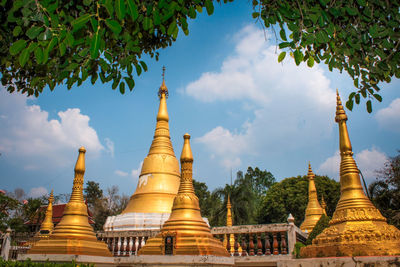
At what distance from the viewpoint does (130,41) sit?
3797 mm

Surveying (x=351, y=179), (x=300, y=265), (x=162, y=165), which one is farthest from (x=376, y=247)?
(x=162, y=165)

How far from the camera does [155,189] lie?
18.4 metres

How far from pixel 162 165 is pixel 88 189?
36186 millimetres

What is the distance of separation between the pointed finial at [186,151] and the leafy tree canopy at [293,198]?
2895 cm

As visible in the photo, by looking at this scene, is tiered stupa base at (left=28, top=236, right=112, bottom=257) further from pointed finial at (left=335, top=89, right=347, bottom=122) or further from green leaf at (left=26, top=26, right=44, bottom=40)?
green leaf at (left=26, top=26, right=44, bottom=40)

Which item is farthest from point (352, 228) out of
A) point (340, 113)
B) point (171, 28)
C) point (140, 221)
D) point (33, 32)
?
point (140, 221)

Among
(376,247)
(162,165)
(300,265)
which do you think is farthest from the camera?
(162,165)

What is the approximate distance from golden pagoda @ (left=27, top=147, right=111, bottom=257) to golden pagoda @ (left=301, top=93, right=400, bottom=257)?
6740 mm

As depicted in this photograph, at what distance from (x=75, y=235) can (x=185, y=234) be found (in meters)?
3.76

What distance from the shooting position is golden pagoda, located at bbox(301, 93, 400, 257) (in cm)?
480

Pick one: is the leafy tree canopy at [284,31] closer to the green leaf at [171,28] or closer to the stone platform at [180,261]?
the green leaf at [171,28]

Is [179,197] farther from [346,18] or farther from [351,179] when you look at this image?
[346,18]

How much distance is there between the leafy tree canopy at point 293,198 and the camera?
35781 millimetres

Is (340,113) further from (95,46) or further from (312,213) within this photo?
(312,213)
